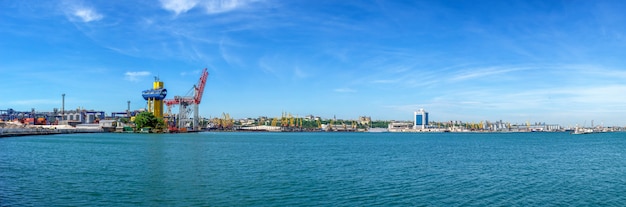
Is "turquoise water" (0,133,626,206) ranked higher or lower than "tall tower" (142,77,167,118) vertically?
lower

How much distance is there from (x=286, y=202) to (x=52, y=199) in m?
8.65

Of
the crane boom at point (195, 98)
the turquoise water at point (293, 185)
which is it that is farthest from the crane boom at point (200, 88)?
the turquoise water at point (293, 185)

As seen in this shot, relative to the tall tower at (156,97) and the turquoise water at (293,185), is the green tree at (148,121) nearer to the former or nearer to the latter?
the tall tower at (156,97)

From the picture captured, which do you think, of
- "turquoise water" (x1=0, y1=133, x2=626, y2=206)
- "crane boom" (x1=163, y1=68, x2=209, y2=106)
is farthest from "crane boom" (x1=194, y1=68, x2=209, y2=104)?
"turquoise water" (x1=0, y1=133, x2=626, y2=206)

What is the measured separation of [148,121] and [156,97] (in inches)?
425

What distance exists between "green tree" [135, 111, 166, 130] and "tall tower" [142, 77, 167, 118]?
682 centimetres

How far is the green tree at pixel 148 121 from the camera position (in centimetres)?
12644

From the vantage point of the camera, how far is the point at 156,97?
5335 inches

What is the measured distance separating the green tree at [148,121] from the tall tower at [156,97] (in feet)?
22.4

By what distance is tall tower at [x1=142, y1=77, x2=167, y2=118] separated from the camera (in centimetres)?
13404

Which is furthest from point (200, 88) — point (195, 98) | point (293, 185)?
point (293, 185)

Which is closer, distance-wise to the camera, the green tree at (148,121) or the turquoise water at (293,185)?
the turquoise water at (293,185)

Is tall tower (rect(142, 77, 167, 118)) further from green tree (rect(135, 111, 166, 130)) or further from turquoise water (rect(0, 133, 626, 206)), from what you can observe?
turquoise water (rect(0, 133, 626, 206))

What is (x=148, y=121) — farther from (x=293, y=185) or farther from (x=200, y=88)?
(x=293, y=185)
